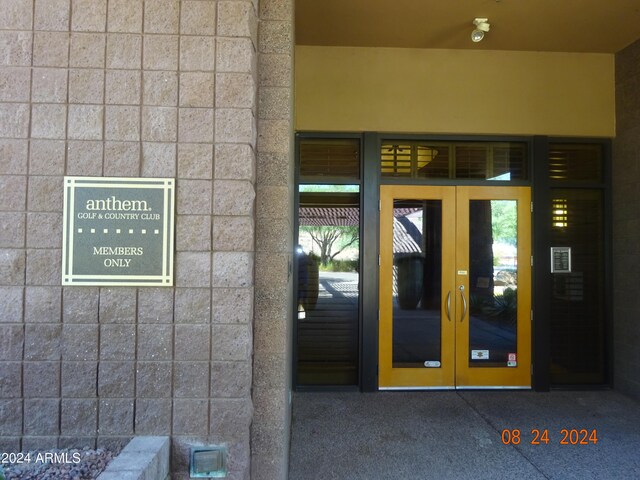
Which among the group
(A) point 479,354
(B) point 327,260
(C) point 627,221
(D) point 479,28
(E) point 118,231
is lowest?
(A) point 479,354

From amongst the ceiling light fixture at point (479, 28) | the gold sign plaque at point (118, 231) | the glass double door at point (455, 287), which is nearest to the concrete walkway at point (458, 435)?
the glass double door at point (455, 287)

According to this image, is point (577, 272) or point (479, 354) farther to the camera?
point (577, 272)

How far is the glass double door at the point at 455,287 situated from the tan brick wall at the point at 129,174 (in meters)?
2.74

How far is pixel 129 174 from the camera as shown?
2.34 meters

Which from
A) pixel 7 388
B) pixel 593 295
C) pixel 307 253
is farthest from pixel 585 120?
pixel 7 388

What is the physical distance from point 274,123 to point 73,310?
1.48 meters

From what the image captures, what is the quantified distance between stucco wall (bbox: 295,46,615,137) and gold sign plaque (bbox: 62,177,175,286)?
2.81 meters

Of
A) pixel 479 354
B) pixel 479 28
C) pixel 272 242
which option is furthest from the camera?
pixel 479 354

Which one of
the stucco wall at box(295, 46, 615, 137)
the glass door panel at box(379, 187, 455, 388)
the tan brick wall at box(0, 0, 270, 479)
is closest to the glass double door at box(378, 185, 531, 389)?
the glass door panel at box(379, 187, 455, 388)

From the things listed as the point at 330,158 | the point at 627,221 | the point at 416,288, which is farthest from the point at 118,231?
the point at 627,221

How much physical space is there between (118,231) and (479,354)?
4006mm

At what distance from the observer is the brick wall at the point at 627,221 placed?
4605 millimetres
